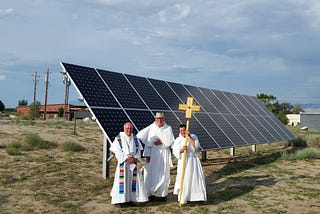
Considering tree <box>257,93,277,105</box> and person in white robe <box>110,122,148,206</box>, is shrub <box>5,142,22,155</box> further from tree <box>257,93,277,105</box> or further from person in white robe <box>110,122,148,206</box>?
tree <box>257,93,277,105</box>

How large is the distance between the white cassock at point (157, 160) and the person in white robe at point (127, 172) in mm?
328

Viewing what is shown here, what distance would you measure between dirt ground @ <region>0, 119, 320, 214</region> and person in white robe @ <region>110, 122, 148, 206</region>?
0.23m

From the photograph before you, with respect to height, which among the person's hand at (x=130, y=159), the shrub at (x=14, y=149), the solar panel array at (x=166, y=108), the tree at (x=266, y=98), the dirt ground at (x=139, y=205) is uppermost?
the tree at (x=266, y=98)

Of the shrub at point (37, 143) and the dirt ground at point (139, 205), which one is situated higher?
the shrub at point (37, 143)

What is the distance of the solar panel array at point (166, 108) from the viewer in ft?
28.7

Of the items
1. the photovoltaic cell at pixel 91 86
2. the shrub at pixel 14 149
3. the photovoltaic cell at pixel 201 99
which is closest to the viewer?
the photovoltaic cell at pixel 91 86

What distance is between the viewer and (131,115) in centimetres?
928

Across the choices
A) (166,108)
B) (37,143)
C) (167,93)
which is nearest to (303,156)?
(167,93)

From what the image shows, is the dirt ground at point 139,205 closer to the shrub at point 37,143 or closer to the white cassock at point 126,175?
the white cassock at point 126,175

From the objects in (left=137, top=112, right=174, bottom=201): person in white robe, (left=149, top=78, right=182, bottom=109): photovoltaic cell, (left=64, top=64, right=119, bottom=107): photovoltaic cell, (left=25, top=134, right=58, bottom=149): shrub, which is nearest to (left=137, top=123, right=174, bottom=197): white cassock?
(left=137, top=112, right=174, bottom=201): person in white robe

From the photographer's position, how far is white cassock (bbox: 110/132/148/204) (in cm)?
693

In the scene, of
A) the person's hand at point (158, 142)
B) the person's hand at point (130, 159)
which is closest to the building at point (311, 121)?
the person's hand at point (158, 142)

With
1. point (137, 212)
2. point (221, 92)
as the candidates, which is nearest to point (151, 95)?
point (137, 212)

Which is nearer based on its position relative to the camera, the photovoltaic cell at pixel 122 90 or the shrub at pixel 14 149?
the photovoltaic cell at pixel 122 90
